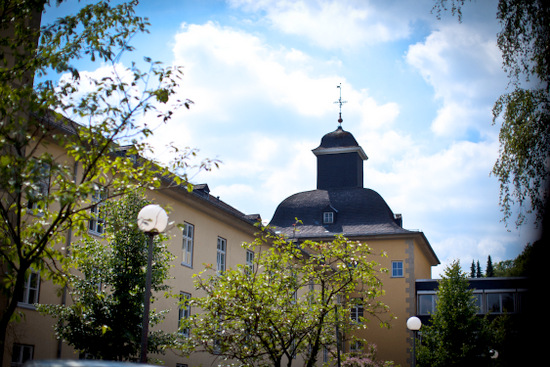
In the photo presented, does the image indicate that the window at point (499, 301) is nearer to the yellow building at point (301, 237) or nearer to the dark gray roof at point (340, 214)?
the yellow building at point (301, 237)

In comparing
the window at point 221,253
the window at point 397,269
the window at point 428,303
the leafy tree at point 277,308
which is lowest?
the leafy tree at point 277,308

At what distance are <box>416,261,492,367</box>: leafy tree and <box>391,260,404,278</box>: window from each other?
477 inches

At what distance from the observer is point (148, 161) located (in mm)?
9758

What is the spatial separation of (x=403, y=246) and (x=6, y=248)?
34.9 m

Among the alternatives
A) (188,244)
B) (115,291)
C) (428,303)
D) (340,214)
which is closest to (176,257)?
Result: (188,244)

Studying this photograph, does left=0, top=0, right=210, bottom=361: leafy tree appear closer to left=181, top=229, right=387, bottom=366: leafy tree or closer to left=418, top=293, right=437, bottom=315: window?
left=181, top=229, right=387, bottom=366: leafy tree

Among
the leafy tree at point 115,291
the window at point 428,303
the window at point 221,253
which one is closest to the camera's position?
the leafy tree at point 115,291

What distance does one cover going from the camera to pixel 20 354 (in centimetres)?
1545

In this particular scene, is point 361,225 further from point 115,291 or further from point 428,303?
point 115,291

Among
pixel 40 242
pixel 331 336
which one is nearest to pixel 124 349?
pixel 331 336

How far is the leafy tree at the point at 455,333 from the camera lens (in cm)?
2652

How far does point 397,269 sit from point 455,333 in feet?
45.6

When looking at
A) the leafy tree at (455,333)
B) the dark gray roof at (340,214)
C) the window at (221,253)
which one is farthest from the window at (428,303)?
the window at (221,253)

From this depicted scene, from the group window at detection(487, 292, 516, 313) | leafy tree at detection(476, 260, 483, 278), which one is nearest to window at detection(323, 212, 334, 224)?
window at detection(487, 292, 516, 313)
